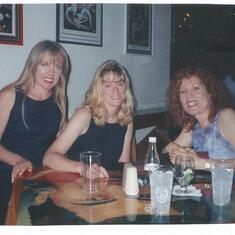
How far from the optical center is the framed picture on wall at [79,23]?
992 mm

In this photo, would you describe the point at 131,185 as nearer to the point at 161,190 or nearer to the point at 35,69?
the point at 161,190

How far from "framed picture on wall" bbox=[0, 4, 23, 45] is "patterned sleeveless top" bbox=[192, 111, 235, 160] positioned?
0.68 meters

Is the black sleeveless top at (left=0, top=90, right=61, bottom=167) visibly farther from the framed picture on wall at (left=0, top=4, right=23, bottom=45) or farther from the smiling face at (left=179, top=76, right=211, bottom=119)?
the smiling face at (left=179, top=76, right=211, bottom=119)

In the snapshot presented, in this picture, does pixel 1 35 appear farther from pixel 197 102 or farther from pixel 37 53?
pixel 197 102

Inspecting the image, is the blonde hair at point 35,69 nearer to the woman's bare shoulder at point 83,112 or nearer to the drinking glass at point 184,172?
the woman's bare shoulder at point 83,112

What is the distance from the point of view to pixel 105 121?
1189 millimetres

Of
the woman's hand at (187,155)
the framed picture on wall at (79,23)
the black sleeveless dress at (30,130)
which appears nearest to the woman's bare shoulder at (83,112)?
the black sleeveless dress at (30,130)

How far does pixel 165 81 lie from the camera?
46.5 inches

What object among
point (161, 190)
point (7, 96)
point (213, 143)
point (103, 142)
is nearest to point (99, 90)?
point (103, 142)

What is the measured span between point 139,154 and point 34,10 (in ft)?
1.98

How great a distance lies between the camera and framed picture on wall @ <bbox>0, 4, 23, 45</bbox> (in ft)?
3.07

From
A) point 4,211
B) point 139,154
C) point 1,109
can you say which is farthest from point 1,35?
point 139,154

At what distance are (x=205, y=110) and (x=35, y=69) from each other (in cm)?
61

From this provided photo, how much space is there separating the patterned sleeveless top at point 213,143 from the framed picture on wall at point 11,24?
2.24 ft
